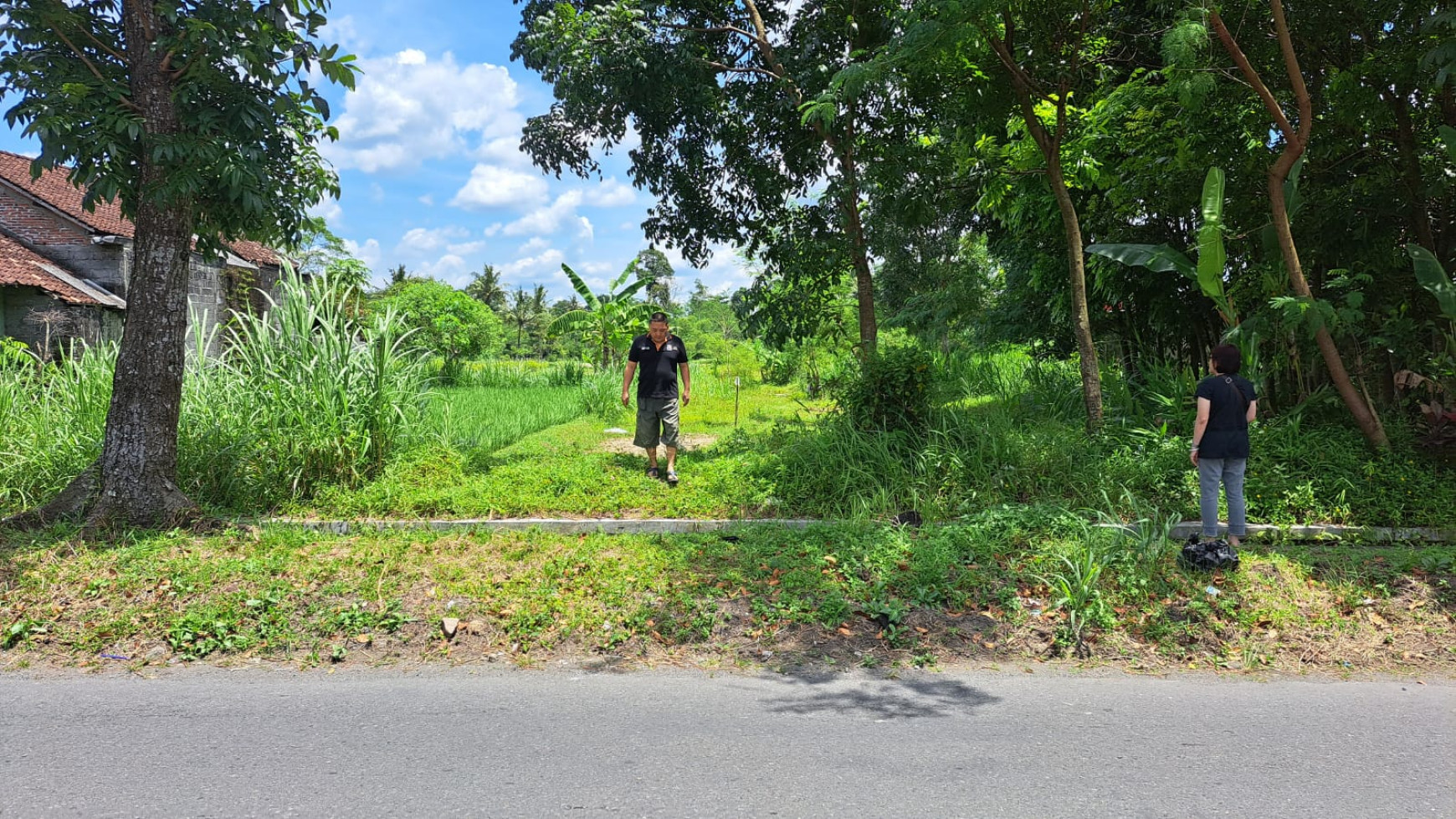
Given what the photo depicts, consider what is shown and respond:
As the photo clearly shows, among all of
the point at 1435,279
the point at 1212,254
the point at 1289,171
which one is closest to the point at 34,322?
the point at 1212,254

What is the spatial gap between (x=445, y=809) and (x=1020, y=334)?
12.9 metres

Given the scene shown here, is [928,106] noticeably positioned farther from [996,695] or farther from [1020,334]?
[996,695]

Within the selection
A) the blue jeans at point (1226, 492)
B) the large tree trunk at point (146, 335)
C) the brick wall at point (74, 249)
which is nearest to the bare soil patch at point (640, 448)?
the large tree trunk at point (146, 335)

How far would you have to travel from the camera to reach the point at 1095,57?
300 inches

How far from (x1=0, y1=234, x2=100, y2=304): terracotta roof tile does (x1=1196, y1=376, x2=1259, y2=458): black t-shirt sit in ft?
68.3

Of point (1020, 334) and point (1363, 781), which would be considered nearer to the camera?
point (1363, 781)

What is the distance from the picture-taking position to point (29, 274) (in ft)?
54.3

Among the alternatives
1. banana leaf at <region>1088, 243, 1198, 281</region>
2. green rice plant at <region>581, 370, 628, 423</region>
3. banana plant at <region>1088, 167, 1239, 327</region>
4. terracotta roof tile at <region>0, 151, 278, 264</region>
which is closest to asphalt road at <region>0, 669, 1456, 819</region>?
banana plant at <region>1088, 167, 1239, 327</region>

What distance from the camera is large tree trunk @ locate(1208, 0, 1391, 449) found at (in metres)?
6.30

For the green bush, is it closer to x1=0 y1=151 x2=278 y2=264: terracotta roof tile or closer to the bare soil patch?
the bare soil patch

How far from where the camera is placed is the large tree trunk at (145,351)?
5.99 m

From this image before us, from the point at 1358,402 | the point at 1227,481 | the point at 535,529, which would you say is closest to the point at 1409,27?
the point at 1358,402

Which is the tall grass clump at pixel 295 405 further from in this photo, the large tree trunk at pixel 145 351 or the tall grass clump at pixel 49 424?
the tall grass clump at pixel 49 424

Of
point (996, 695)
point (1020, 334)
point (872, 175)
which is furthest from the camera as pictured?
point (1020, 334)
